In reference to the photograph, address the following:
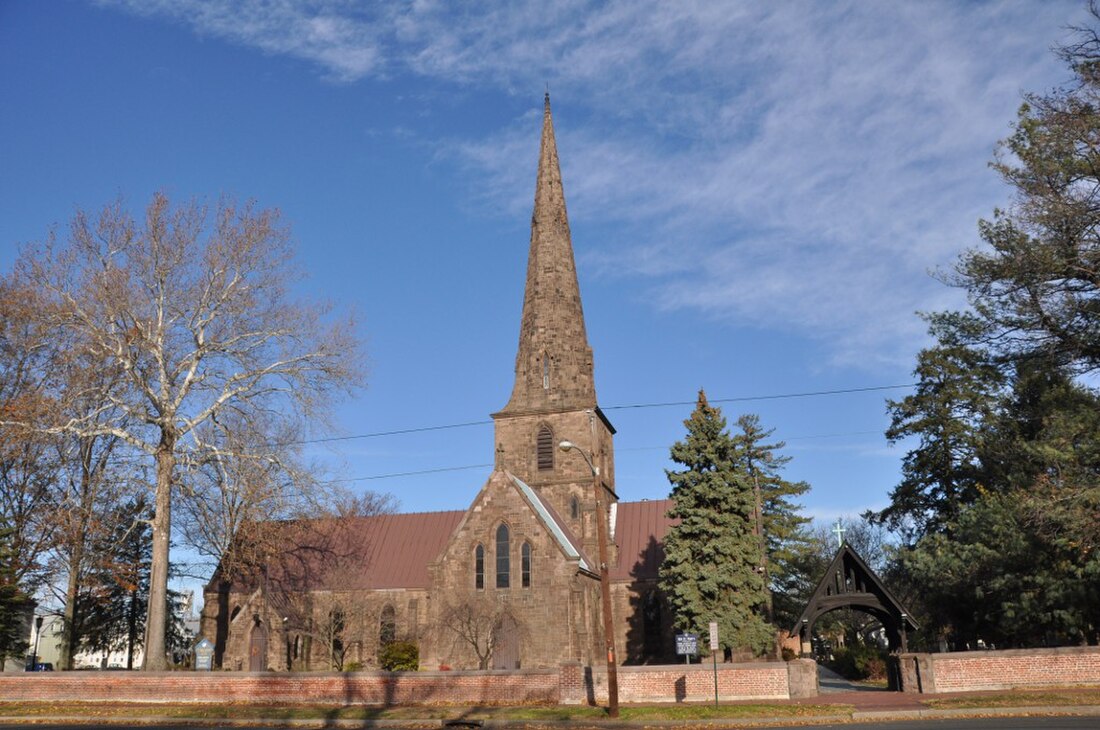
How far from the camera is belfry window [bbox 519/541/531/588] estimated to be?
36406mm

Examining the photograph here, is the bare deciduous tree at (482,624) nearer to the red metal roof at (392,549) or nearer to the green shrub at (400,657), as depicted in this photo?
the green shrub at (400,657)

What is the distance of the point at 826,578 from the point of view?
85.3 feet

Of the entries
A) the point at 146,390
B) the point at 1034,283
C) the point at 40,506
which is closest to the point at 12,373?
the point at 40,506

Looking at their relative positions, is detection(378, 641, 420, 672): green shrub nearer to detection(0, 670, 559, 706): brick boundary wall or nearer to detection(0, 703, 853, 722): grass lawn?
detection(0, 670, 559, 706): brick boundary wall

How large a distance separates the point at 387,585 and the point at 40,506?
52.1ft

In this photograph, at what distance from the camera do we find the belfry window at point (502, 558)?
36625mm

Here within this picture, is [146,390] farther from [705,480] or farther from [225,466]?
[705,480]

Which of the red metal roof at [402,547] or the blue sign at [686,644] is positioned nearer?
the blue sign at [686,644]

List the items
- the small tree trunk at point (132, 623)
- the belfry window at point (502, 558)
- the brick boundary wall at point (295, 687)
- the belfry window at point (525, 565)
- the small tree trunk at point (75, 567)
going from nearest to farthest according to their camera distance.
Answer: the brick boundary wall at point (295, 687) → the small tree trunk at point (75, 567) → the belfry window at point (525, 565) → the belfry window at point (502, 558) → the small tree trunk at point (132, 623)

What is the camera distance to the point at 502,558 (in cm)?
3694

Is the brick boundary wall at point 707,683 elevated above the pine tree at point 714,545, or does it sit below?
below

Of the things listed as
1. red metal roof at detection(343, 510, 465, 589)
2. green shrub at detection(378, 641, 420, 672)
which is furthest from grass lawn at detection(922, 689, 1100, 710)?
red metal roof at detection(343, 510, 465, 589)

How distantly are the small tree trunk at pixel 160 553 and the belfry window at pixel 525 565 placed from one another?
48.0 ft

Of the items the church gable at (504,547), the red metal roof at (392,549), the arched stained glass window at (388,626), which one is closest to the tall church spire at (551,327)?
the red metal roof at (392,549)
